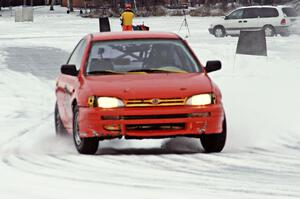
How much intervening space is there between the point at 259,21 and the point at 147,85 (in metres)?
35.7

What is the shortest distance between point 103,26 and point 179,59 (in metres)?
26.0

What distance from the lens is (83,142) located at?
979 centimetres

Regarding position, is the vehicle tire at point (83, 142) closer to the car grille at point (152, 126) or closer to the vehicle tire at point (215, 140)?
the car grille at point (152, 126)

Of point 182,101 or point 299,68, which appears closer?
point 182,101

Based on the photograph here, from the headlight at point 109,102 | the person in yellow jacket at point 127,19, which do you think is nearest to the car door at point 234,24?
the person in yellow jacket at point 127,19

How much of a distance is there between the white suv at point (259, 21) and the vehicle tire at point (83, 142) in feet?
114

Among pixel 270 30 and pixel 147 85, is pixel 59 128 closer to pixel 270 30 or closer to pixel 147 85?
pixel 147 85

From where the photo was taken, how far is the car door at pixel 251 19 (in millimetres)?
44872

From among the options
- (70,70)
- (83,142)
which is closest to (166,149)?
(83,142)

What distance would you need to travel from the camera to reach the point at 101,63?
10617mm

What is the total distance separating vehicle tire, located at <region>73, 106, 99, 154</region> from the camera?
32.0 feet

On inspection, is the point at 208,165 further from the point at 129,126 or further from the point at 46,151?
the point at 46,151

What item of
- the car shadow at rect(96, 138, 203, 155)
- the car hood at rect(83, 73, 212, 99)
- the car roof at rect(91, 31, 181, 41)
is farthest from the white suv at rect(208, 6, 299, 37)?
the car hood at rect(83, 73, 212, 99)

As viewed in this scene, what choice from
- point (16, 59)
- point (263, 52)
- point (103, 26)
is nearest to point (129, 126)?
point (263, 52)
